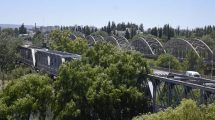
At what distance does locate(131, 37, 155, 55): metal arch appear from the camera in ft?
473

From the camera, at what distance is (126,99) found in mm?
50719

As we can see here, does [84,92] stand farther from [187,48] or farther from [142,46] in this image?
[142,46]

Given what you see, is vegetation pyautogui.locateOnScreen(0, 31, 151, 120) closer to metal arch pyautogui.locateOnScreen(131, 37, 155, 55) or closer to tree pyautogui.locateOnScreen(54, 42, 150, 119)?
tree pyautogui.locateOnScreen(54, 42, 150, 119)

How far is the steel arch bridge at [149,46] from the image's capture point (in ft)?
465

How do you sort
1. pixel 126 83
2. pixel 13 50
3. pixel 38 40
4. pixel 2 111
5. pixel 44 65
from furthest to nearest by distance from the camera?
pixel 38 40 < pixel 13 50 < pixel 44 65 < pixel 126 83 < pixel 2 111

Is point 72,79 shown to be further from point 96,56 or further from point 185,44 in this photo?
point 185,44

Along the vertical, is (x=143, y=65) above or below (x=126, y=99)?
above

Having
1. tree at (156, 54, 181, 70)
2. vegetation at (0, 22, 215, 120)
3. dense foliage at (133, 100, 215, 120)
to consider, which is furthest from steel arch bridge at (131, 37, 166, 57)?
dense foliage at (133, 100, 215, 120)

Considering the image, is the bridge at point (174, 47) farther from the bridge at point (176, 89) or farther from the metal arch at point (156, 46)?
the bridge at point (176, 89)

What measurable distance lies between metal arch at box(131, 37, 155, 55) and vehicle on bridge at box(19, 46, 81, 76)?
41.1 m

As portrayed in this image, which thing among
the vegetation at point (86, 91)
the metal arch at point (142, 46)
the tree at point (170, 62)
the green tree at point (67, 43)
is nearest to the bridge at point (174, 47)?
the metal arch at point (142, 46)

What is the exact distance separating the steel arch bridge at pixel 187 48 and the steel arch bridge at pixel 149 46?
4930 millimetres

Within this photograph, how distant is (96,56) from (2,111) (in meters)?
23.0

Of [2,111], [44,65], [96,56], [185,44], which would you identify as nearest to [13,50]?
[44,65]
